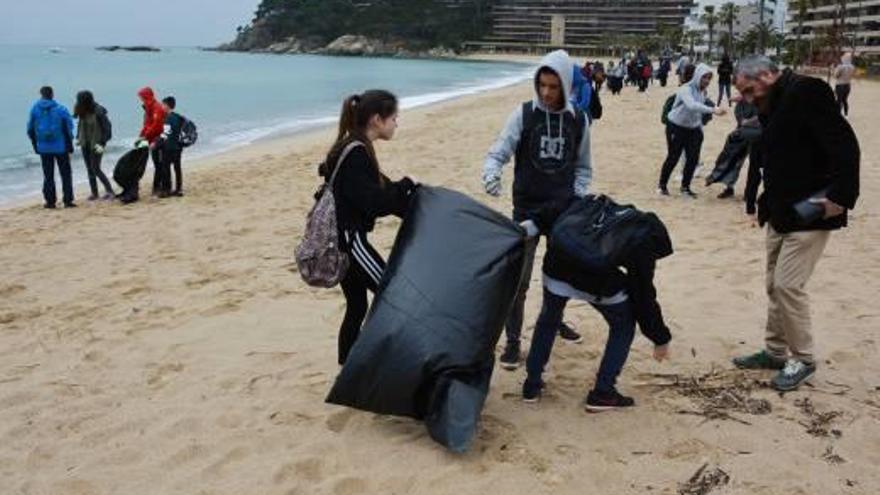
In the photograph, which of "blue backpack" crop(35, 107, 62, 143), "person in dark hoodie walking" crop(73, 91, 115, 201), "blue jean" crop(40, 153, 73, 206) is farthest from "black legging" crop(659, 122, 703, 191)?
"blue backpack" crop(35, 107, 62, 143)

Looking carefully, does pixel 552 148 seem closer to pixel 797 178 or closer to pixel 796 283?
pixel 797 178

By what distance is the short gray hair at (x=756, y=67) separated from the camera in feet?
11.6

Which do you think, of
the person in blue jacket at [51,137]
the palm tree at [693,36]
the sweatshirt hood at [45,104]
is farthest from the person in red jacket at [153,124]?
the palm tree at [693,36]

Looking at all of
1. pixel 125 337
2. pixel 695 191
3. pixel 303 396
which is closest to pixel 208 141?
pixel 695 191

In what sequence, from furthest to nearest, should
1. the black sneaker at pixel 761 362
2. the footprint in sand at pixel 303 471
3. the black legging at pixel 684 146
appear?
the black legging at pixel 684 146 → the black sneaker at pixel 761 362 → the footprint in sand at pixel 303 471

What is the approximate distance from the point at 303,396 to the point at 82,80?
171 feet

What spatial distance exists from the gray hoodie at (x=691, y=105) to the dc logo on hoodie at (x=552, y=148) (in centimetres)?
481

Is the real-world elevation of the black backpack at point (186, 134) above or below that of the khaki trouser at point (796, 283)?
above

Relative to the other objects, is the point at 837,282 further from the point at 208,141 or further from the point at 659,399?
the point at 208,141

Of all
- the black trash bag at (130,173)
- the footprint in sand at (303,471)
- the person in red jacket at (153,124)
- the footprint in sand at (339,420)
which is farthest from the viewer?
the person in red jacket at (153,124)

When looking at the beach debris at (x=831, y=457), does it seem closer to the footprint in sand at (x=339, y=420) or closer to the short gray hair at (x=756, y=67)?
the short gray hair at (x=756, y=67)

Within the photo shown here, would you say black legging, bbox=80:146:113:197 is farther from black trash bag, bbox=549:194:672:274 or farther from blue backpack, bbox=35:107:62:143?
black trash bag, bbox=549:194:672:274

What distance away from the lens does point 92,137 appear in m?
9.84

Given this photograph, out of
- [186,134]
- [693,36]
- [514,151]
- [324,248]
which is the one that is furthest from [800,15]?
[324,248]
